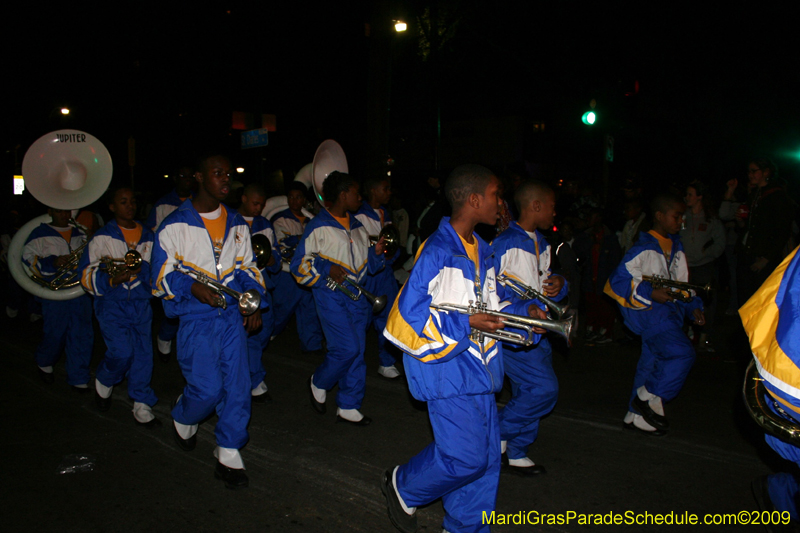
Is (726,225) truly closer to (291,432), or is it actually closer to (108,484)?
(291,432)

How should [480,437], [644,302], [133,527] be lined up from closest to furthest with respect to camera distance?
[480,437] → [133,527] → [644,302]

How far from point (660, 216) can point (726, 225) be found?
4989 mm

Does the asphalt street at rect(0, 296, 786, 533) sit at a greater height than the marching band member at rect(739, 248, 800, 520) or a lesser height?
lesser

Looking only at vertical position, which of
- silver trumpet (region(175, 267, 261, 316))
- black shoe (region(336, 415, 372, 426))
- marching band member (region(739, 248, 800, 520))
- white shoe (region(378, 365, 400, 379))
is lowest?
white shoe (region(378, 365, 400, 379))

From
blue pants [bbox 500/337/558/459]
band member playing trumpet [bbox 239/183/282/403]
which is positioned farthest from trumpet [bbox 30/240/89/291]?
blue pants [bbox 500/337/558/459]

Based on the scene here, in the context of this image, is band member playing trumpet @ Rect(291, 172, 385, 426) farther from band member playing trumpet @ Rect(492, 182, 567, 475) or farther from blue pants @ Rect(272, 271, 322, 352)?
blue pants @ Rect(272, 271, 322, 352)

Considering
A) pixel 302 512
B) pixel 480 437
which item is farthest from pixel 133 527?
pixel 480 437

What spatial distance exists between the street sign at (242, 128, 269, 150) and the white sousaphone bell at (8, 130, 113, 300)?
6419mm

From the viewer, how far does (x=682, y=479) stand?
4145 mm

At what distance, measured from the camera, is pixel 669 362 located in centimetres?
479

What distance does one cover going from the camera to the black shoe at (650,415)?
16.1 ft

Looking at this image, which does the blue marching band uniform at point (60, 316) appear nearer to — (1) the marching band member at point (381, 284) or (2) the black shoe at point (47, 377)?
(2) the black shoe at point (47, 377)

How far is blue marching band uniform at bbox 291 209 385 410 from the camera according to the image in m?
5.20

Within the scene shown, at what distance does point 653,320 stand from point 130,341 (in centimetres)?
459
